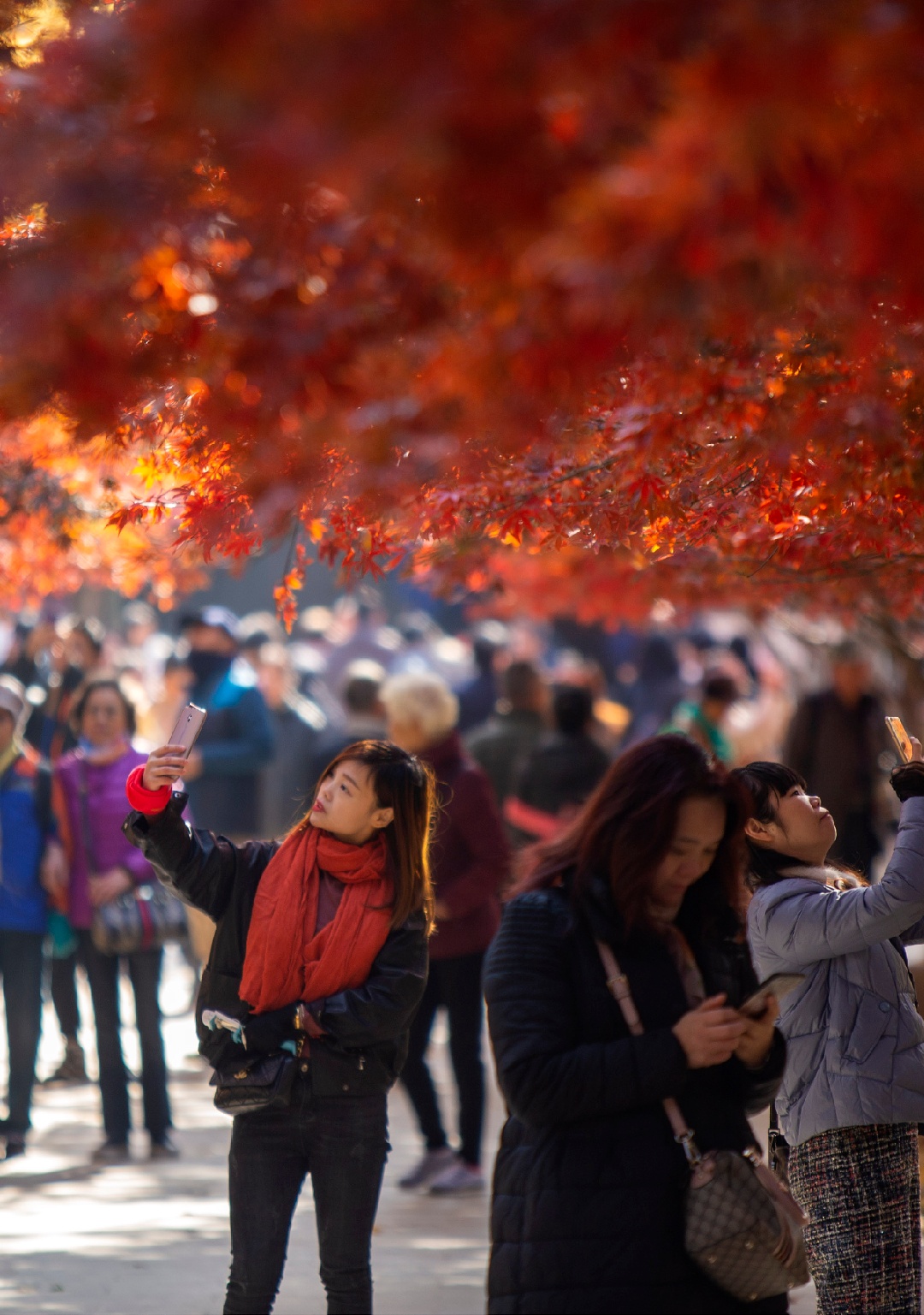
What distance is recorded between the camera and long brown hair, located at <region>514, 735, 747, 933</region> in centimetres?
313

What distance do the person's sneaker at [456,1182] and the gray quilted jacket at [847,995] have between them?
9.55ft

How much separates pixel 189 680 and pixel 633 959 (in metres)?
6.79

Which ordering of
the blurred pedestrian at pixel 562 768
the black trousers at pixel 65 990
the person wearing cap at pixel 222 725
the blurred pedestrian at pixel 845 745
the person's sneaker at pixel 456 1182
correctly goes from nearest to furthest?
1. the person's sneaker at pixel 456 1182
2. the blurred pedestrian at pixel 562 768
3. the black trousers at pixel 65 990
4. the person wearing cap at pixel 222 725
5. the blurred pedestrian at pixel 845 745

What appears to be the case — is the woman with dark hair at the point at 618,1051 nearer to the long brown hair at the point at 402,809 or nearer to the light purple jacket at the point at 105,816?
the long brown hair at the point at 402,809

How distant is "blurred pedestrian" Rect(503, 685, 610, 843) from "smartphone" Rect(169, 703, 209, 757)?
4046mm

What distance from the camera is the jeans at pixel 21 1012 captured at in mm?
7105

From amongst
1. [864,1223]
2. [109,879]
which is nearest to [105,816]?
[109,879]

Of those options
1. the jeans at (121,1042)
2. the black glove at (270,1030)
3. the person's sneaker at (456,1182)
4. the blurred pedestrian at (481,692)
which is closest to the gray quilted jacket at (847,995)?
the black glove at (270,1030)

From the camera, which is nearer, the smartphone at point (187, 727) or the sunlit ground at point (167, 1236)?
the smartphone at point (187, 727)

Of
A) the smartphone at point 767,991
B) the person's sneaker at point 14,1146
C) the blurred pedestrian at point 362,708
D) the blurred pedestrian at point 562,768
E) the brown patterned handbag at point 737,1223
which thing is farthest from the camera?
the blurred pedestrian at point 362,708

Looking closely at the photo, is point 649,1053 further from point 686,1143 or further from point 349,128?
point 349,128

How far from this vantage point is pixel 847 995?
3984 millimetres

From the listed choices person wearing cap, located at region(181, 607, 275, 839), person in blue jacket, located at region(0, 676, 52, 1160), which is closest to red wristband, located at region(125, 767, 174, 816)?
person in blue jacket, located at region(0, 676, 52, 1160)

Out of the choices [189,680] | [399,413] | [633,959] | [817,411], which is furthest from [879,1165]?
[189,680]
